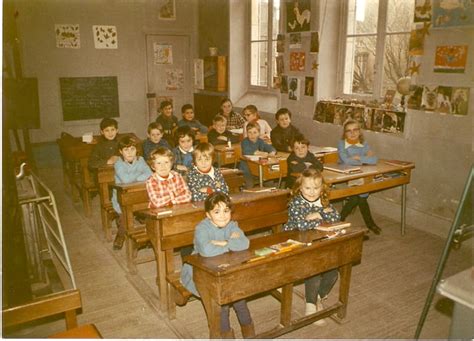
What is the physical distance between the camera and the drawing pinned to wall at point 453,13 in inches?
173

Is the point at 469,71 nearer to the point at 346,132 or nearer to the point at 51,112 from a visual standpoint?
the point at 346,132

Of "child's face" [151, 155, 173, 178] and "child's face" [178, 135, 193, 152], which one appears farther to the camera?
"child's face" [178, 135, 193, 152]

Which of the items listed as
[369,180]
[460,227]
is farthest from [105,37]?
[460,227]

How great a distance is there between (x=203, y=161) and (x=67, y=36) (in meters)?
5.91

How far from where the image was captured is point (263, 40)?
8062 millimetres

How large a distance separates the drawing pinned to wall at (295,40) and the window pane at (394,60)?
58.4 inches

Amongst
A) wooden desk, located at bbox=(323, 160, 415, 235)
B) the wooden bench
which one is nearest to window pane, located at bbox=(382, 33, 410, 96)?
wooden desk, located at bbox=(323, 160, 415, 235)

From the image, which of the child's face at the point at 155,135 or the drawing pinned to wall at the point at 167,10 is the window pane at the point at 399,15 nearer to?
the child's face at the point at 155,135

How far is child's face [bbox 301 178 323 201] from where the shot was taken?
10.9ft

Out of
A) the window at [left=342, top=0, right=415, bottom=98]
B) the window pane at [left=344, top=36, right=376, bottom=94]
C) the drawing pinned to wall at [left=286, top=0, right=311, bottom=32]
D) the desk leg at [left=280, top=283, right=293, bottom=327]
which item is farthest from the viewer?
the drawing pinned to wall at [left=286, top=0, right=311, bottom=32]

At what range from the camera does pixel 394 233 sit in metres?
5.05

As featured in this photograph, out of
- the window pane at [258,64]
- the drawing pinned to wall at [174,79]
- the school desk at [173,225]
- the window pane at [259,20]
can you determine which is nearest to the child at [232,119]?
the window pane at [258,64]

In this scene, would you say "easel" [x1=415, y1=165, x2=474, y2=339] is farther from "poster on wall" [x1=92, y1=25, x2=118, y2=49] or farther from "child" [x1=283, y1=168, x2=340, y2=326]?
"poster on wall" [x1=92, y1=25, x2=118, y2=49]

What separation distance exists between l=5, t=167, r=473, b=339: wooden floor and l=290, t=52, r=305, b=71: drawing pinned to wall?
300 centimetres
